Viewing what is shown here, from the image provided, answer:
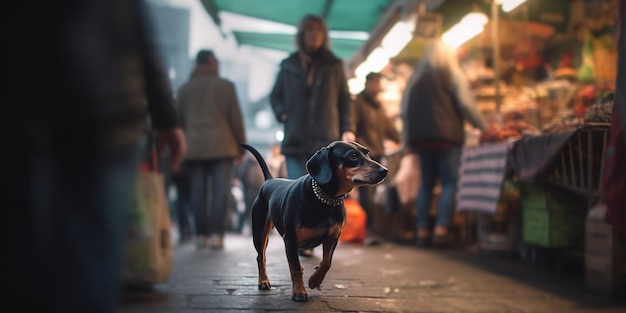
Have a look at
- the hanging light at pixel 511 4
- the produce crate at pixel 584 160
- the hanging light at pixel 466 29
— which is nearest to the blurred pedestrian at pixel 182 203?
the hanging light at pixel 466 29

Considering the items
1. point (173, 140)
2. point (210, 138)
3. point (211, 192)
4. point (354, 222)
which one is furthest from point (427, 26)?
point (173, 140)

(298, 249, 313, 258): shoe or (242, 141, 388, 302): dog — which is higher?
(242, 141, 388, 302): dog

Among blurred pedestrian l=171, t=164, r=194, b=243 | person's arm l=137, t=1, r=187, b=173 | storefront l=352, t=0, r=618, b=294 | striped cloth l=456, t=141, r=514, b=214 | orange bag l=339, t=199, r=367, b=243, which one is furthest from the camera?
blurred pedestrian l=171, t=164, r=194, b=243

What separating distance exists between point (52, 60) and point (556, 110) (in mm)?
6299

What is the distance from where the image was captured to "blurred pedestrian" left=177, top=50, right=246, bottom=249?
280cm

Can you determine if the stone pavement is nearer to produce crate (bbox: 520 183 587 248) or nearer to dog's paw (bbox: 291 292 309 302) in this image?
dog's paw (bbox: 291 292 309 302)

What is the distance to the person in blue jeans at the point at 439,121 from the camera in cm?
604

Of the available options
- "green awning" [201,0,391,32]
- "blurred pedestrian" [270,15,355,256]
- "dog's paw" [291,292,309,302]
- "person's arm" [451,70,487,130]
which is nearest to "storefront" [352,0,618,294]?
"person's arm" [451,70,487,130]

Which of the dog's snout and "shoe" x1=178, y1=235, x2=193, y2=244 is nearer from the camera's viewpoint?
the dog's snout

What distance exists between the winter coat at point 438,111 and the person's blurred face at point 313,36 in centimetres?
427

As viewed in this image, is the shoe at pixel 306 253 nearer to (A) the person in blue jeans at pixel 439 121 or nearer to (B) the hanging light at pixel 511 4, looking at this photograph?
(A) the person in blue jeans at pixel 439 121

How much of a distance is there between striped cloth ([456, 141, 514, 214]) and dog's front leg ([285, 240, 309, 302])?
3872 mm

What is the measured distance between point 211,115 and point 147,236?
5.39 ft

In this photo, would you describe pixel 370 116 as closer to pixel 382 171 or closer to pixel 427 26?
pixel 427 26
